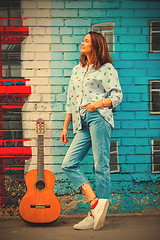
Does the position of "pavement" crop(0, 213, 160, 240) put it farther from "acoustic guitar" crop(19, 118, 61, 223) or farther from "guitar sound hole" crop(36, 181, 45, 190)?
"guitar sound hole" crop(36, 181, 45, 190)

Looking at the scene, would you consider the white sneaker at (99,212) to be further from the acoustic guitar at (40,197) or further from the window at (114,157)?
the window at (114,157)

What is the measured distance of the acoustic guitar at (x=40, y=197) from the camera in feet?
10.5

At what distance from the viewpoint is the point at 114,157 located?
144 inches

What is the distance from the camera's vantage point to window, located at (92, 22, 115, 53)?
3.60 metres

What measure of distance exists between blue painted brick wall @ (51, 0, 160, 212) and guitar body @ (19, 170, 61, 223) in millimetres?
361

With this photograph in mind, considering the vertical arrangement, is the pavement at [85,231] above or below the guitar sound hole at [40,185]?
below

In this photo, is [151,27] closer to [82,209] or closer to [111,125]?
[111,125]

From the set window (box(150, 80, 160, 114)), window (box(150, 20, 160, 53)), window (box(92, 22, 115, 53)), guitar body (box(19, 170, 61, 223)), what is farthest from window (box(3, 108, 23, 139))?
window (box(150, 20, 160, 53))

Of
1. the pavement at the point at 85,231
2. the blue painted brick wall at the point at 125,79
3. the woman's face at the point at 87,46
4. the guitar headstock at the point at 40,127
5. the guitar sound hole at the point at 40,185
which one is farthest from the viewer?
the blue painted brick wall at the point at 125,79

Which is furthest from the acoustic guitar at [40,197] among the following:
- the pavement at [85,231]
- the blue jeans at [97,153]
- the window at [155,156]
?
the window at [155,156]

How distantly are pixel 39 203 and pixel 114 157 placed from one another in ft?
3.69

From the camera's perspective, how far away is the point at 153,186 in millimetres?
3645

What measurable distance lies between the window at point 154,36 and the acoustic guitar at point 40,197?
1.84 meters

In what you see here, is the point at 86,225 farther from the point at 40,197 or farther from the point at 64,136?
the point at 64,136
